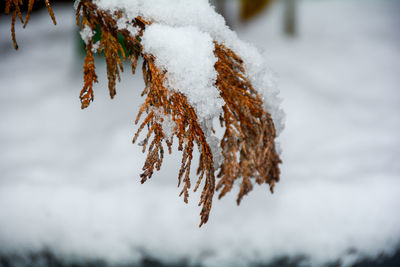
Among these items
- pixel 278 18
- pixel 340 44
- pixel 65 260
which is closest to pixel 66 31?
pixel 278 18

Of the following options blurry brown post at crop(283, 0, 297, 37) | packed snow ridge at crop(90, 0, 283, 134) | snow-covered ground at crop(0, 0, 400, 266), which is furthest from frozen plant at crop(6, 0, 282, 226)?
blurry brown post at crop(283, 0, 297, 37)

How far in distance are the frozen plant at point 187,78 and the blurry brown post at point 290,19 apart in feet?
15.7

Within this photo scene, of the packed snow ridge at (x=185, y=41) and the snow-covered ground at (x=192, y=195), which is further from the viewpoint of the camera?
the snow-covered ground at (x=192, y=195)

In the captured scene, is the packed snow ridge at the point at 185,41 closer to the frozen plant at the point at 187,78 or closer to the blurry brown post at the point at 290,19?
the frozen plant at the point at 187,78

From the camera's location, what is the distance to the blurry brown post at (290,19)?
5.84 m

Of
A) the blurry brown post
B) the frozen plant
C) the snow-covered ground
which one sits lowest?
the snow-covered ground

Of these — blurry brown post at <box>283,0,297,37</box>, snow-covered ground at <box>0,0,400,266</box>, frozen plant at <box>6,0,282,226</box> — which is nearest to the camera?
frozen plant at <box>6,0,282,226</box>

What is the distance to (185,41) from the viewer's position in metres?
1.32

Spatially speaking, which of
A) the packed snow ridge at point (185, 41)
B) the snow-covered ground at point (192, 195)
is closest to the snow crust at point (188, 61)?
the packed snow ridge at point (185, 41)

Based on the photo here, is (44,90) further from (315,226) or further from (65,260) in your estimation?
(315,226)

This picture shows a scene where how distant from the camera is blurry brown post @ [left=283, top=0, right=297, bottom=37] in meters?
5.84

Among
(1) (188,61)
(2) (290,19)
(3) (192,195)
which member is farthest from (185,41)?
(2) (290,19)

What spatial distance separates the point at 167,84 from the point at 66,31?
8018mm

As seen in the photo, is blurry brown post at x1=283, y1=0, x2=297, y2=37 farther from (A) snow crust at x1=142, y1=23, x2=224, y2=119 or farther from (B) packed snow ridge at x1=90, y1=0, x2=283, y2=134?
(A) snow crust at x1=142, y1=23, x2=224, y2=119
